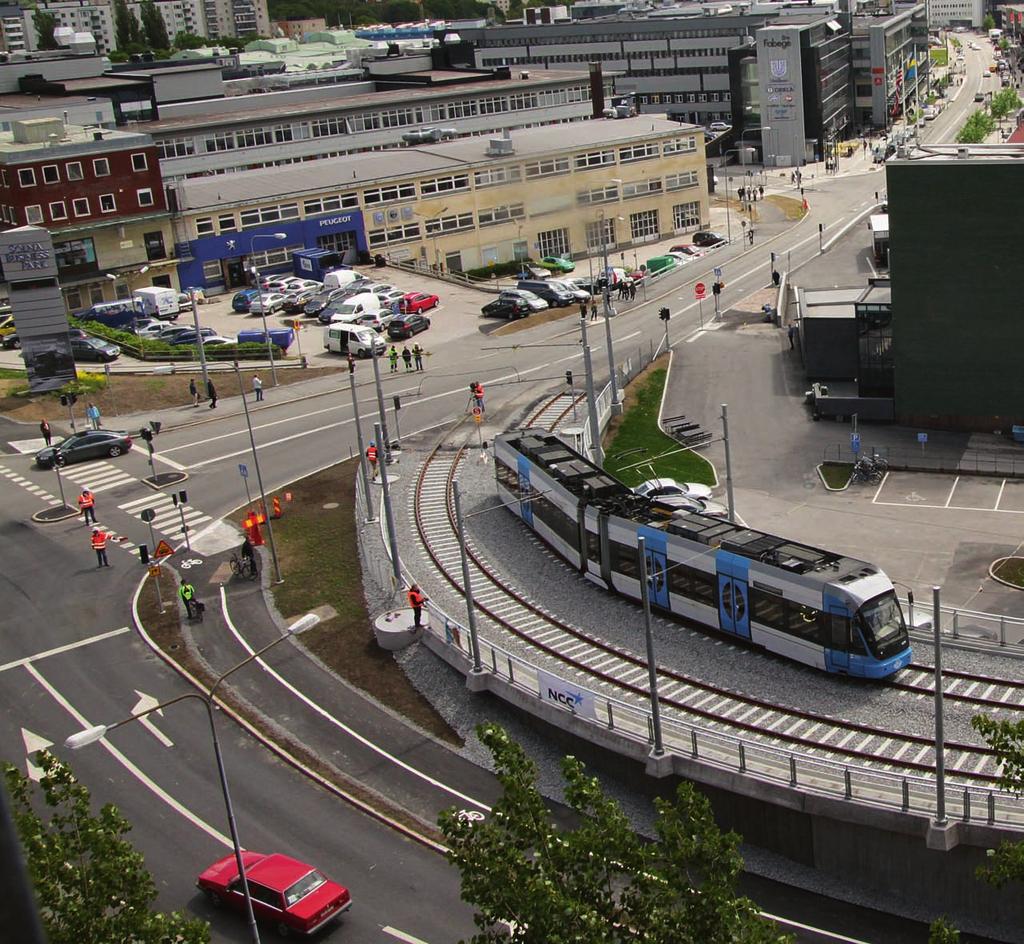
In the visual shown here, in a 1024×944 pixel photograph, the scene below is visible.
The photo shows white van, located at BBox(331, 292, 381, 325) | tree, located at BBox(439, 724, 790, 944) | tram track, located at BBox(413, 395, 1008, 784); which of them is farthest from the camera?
white van, located at BBox(331, 292, 381, 325)

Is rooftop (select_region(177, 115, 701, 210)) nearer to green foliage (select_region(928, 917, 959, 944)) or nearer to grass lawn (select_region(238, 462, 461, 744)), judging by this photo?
grass lawn (select_region(238, 462, 461, 744))

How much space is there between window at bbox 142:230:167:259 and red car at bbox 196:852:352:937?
2218 inches

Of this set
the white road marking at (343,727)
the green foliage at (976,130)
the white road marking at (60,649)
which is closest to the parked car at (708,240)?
the green foliage at (976,130)

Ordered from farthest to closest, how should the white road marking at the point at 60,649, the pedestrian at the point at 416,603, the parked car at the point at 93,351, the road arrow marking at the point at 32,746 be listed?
1. the parked car at the point at 93,351
2. the white road marking at the point at 60,649
3. the pedestrian at the point at 416,603
4. the road arrow marking at the point at 32,746

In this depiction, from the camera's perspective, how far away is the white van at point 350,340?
2469 inches

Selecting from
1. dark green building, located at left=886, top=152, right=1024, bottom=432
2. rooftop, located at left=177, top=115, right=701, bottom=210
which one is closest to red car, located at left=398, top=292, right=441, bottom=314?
rooftop, located at left=177, top=115, right=701, bottom=210

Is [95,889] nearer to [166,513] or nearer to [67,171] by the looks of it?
[166,513]

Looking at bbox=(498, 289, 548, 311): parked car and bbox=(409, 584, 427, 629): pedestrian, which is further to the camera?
bbox=(498, 289, 548, 311): parked car

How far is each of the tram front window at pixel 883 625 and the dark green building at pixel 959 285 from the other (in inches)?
853

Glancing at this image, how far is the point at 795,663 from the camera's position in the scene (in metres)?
31.0

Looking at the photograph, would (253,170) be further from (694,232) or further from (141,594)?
(141,594)

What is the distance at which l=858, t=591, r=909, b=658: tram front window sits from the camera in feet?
95.1

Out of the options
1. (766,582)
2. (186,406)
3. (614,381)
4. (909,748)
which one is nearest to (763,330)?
(614,381)

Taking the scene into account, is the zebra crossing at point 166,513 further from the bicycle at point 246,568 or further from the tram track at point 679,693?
the tram track at point 679,693
